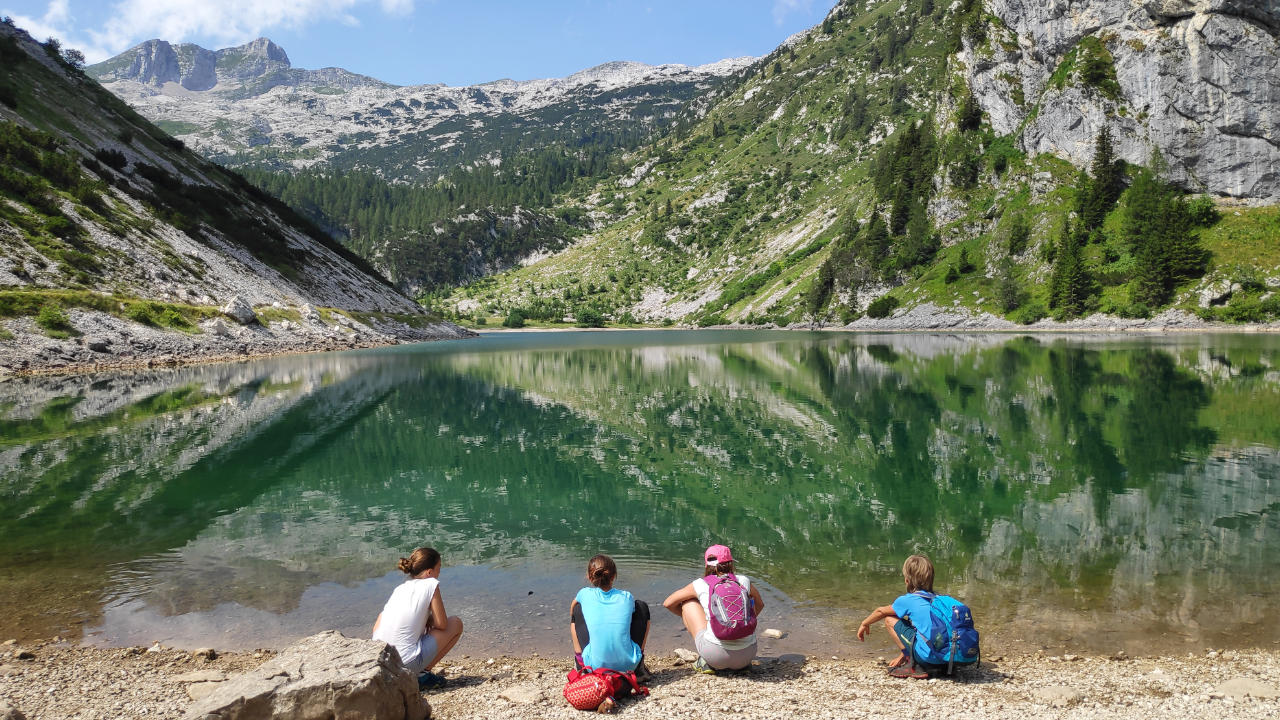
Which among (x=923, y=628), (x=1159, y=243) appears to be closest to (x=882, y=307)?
(x=1159, y=243)

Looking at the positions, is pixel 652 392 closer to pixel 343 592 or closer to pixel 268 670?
pixel 343 592

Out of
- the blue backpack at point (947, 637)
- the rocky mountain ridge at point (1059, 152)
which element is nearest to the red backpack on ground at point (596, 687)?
the blue backpack at point (947, 637)

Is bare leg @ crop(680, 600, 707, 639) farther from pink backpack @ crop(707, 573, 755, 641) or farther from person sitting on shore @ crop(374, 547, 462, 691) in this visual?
person sitting on shore @ crop(374, 547, 462, 691)

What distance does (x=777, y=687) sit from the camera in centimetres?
855

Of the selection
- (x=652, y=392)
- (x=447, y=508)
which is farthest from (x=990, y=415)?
(x=447, y=508)

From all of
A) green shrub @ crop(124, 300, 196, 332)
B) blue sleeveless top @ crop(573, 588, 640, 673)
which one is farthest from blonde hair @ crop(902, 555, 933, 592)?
green shrub @ crop(124, 300, 196, 332)

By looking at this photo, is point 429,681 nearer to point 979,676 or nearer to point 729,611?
point 729,611

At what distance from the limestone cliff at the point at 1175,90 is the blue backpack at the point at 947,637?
131 metres

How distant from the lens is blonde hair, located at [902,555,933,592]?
8867 millimetres

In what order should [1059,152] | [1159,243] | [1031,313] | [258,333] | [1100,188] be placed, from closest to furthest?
[258,333] < [1159,243] < [1031,313] < [1100,188] < [1059,152]

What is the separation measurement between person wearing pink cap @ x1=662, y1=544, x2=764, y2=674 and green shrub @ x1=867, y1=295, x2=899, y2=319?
441 feet

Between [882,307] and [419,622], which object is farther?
[882,307]

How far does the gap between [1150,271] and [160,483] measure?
115m

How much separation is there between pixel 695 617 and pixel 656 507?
9.18 meters
